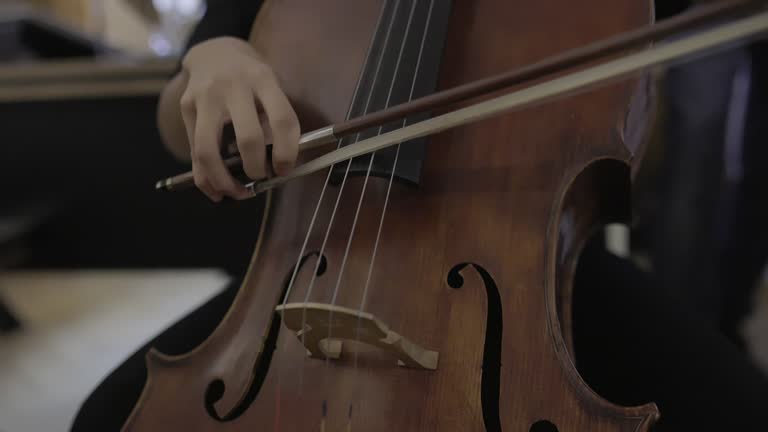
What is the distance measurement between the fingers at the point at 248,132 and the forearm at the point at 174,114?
0.14m

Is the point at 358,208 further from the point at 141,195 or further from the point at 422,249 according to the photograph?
the point at 141,195

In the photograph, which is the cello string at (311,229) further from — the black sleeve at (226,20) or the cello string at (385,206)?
the black sleeve at (226,20)

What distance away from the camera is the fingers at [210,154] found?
0.38 metres

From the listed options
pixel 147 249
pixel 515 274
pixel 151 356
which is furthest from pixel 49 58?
pixel 515 274

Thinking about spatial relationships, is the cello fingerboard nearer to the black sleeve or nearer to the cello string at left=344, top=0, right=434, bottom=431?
the cello string at left=344, top=0, right=434, bottom=431

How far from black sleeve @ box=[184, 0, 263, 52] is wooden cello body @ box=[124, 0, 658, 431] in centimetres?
5

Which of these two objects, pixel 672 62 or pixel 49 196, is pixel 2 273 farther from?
pixel 672 62

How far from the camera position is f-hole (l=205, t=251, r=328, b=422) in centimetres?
35

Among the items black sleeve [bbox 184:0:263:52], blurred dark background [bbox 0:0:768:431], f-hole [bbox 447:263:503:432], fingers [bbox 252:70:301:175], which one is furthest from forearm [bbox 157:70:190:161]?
blurred dark background [bbox 0:0:768:431]

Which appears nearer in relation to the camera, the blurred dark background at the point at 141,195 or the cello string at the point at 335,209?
the cello string at the point at 335,209

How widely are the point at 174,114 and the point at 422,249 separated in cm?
30

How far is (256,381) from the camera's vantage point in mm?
365

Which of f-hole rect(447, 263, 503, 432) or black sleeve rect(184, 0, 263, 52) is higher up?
black sleeve rect(184, 0, 263, 52)

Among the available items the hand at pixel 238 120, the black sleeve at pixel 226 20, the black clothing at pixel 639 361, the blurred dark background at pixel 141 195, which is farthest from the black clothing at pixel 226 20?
the blurred dark background at pixel 141 195
